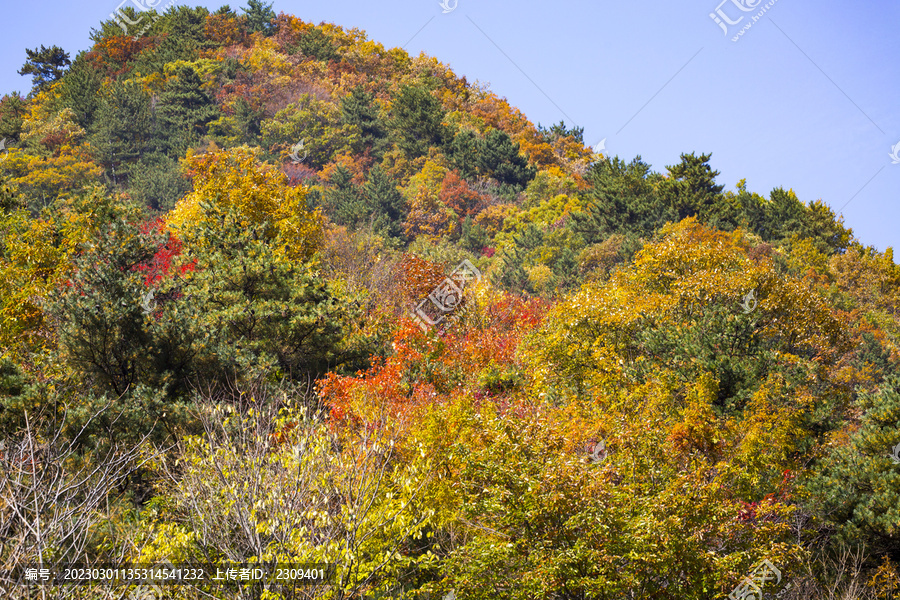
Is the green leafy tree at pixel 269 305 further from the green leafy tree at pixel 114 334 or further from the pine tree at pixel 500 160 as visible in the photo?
the pine tree at pixel 500 160

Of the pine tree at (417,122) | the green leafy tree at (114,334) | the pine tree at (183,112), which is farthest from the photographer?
the pine tree at (183,112)

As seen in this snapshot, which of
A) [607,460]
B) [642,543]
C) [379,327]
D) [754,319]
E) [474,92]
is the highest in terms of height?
[474,92]

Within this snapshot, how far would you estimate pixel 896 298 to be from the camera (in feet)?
175

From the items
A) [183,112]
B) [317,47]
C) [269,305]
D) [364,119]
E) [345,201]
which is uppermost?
[317,47]

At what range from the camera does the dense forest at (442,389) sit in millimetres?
10406

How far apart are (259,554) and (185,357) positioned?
41.9ft

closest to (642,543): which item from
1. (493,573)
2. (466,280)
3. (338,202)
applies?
(493,573)

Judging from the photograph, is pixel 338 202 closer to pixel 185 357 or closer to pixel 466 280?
pixel 466 280

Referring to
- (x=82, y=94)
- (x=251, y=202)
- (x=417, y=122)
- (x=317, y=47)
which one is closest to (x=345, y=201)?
(x=417, y=122)

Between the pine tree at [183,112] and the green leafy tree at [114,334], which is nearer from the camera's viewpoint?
the green leafy tree at [114,334]

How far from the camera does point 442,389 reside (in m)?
24.6

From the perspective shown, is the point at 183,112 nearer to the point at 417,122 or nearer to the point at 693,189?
the point at 417,122

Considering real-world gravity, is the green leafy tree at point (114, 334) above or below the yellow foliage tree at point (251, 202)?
below

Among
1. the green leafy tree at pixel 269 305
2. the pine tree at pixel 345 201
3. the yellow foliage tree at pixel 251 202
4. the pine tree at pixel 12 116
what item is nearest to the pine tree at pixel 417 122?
the pine tree at pixel 345 201
